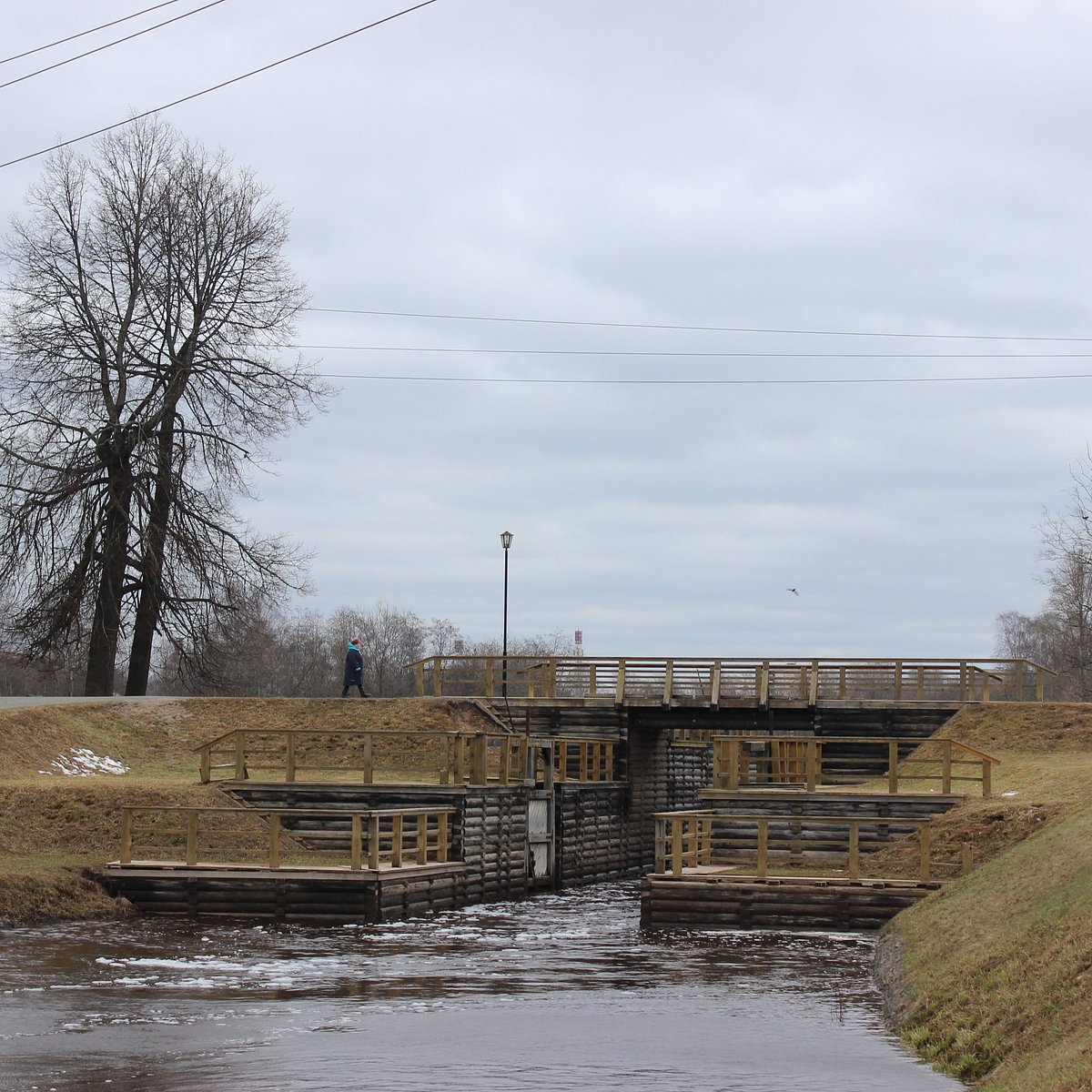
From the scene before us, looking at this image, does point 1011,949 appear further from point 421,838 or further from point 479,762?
point 479,762

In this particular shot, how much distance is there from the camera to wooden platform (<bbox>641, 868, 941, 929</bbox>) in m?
23.3

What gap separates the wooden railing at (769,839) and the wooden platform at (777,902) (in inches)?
26.1

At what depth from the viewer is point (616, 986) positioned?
737 inches

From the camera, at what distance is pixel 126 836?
25.4 m

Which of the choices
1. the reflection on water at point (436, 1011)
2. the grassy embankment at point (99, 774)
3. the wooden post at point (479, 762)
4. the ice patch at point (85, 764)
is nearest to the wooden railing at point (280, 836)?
the grassy embankment at point (99, 774)

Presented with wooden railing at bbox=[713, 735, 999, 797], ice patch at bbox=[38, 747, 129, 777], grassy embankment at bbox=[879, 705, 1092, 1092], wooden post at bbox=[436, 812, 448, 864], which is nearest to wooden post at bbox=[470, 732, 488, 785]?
wooden post at bbox=[436, 812, 448, 864]

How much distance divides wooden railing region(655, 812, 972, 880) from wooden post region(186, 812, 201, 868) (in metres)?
7.63

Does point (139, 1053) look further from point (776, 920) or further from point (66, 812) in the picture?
point (66, 812)

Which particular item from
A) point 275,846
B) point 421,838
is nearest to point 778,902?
point 421,838

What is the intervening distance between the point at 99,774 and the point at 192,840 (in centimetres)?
995

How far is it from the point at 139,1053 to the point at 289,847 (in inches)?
588

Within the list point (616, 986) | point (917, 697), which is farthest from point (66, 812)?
point (917, 697)

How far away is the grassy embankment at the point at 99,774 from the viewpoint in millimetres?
24375

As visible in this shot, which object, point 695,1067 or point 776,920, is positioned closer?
point 695,1067
